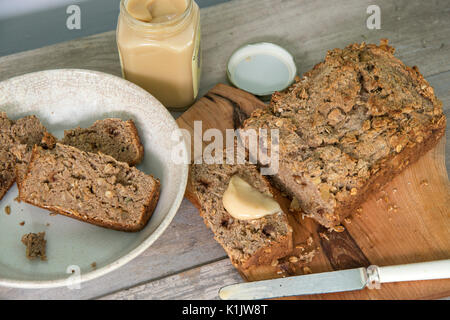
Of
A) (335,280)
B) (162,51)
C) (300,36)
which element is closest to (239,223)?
(335,280)

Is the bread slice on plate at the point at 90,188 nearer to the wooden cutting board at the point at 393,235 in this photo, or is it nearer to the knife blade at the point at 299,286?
the wooden cutting board at the point at 393,235

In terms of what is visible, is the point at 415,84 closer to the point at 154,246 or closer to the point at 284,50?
the point at 284,50

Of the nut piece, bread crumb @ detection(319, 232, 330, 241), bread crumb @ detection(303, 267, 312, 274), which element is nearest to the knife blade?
bread crumb @ detection(303, 267, 312, 274)

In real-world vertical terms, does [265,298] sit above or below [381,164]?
below

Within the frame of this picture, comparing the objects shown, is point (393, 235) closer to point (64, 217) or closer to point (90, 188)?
point (90, 188)

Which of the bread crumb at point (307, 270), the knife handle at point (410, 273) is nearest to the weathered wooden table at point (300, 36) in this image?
the bread crumb at point (307, 270)

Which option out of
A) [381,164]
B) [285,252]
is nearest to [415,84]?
[381,164]
